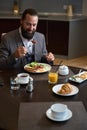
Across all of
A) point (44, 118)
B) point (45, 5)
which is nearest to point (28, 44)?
point (44, 118)

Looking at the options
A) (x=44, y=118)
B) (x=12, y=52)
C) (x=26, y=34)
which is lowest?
(x=44, y=118)

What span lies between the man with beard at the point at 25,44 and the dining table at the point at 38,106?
0.38 meters

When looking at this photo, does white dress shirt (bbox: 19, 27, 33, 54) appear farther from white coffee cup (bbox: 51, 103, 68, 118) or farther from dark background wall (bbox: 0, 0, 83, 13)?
dark background wall (bbox: 0, 0, 83, 13)

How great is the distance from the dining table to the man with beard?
0.38 m

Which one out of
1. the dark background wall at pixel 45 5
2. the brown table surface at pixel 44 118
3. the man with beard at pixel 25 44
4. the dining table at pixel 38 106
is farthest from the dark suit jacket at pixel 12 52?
the dark background wall at pixel 45 5

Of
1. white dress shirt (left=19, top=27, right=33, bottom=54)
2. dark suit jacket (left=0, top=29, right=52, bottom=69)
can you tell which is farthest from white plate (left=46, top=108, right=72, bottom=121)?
white dress shirt (left=19, top=27, right=33, bottom=54)

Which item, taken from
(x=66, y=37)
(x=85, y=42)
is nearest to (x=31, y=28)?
(x=66, y=37)

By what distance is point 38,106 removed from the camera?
1533 mm

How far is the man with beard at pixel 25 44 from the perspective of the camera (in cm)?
238

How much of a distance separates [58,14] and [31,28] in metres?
3.31

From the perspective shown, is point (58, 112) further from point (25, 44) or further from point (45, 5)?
point (45, 5)

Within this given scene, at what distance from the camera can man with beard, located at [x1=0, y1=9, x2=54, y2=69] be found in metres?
2.38

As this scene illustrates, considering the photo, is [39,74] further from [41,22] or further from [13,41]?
[41,22]

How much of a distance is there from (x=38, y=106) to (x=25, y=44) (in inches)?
42.2
